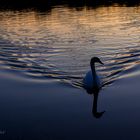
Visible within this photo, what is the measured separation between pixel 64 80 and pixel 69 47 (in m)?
8.04

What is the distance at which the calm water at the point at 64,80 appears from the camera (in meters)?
11.8

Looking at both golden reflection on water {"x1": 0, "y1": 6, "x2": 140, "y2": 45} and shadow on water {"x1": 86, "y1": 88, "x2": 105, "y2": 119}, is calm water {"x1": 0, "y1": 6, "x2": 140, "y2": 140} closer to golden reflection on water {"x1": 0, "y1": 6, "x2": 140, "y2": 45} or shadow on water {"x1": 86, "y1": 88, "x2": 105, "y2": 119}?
golden reflection on water {"x1": 0, "y1": 6, "x2": 140, "y2": 45}

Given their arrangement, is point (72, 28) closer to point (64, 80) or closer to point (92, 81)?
point (64, 80)

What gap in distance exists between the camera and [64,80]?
17078 mm

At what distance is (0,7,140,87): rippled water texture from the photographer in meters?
18.6

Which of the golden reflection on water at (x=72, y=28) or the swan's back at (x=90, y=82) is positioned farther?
the golden reflection on water at (x=72, y=28)

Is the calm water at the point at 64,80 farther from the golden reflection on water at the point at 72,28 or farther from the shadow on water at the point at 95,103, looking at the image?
the shadow on water at the point at 95,103

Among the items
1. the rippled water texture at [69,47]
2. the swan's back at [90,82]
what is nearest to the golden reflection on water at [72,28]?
the rippled water texture at [69,47]

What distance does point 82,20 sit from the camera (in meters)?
39.2

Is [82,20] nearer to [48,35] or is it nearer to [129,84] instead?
[48,35]

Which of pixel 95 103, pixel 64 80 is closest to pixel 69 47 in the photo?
pixel 64 80

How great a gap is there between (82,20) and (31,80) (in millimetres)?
22956

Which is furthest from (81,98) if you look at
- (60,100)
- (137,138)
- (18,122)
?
(137,138)

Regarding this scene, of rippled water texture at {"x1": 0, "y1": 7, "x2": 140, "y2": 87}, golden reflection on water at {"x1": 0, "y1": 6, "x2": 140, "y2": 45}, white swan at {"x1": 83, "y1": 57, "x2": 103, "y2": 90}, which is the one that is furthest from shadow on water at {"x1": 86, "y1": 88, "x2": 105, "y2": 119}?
golden reflection on water at {"x1": 0, "y1": 6, "x2": 140, "y2": 45}
